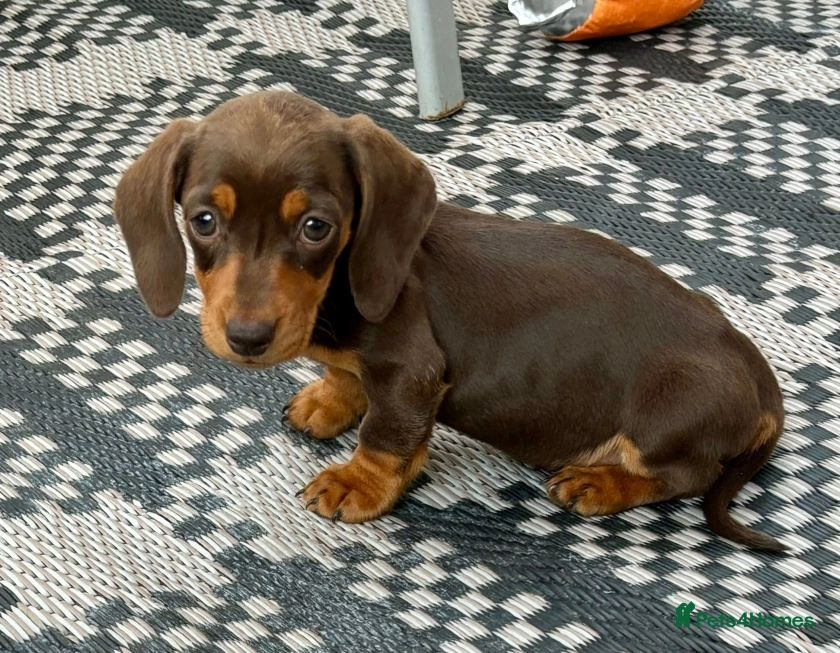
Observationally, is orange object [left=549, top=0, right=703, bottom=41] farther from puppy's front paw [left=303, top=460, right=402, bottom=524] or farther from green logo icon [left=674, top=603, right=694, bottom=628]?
green logo icon [left=674, top=603, right=694, bottom=628]

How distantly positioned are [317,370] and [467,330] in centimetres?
69

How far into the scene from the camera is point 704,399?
238 cm

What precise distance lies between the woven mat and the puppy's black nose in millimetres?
551

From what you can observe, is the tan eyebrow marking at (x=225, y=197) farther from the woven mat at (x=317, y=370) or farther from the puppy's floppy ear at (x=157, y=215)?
the woven mat at (x=317, y=370)

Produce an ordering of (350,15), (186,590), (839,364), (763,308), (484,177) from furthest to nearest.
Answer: (350,15) < (484,177) < (763,308) < (839,364) < (186,590)

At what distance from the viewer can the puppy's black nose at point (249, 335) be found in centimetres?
206

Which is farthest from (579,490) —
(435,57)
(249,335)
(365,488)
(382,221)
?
(435,57)

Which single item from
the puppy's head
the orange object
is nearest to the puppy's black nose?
Answer: the puppy's head

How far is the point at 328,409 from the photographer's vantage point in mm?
2725

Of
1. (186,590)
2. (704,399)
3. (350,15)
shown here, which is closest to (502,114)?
(350,15)

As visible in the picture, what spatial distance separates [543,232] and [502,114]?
180cm

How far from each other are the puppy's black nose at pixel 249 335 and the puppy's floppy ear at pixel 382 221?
0.77 feet

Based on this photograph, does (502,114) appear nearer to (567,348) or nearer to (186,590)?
(567,348)

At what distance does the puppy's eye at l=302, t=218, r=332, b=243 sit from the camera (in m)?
2.13
